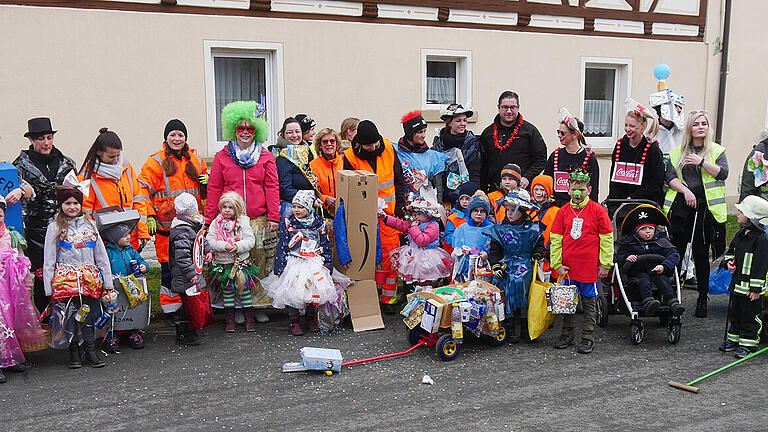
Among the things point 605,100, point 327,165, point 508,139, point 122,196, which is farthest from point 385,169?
point 605,100

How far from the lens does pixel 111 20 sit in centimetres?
906

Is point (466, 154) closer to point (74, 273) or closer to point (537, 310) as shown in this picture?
point (537, 310)

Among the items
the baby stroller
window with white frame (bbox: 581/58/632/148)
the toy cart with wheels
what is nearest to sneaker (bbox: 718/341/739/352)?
the baby stroller

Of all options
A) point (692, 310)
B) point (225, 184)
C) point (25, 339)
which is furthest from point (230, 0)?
point (692, 310)

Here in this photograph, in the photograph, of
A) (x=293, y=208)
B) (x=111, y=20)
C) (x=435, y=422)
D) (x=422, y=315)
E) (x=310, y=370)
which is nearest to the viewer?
(x=435, y=422)

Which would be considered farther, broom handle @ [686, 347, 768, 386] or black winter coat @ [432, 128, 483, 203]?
black winter coat @ [432, 128, 483, 203]

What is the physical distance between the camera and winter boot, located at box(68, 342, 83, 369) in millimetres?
5562

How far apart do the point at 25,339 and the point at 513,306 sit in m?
4.05

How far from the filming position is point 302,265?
6.25m

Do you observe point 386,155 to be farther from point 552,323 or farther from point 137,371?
point 137,371

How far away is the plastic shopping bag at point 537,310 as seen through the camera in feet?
19.8

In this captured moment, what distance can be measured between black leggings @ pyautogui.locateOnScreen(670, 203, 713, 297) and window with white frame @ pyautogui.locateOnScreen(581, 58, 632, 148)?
256 inches

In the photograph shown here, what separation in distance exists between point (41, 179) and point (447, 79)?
7414mm

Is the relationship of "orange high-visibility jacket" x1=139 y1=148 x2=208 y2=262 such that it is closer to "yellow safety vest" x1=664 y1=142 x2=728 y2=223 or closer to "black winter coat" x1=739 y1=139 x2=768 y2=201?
"yellow safety vest" x1=664 y1=142 x2=728 y2=223
